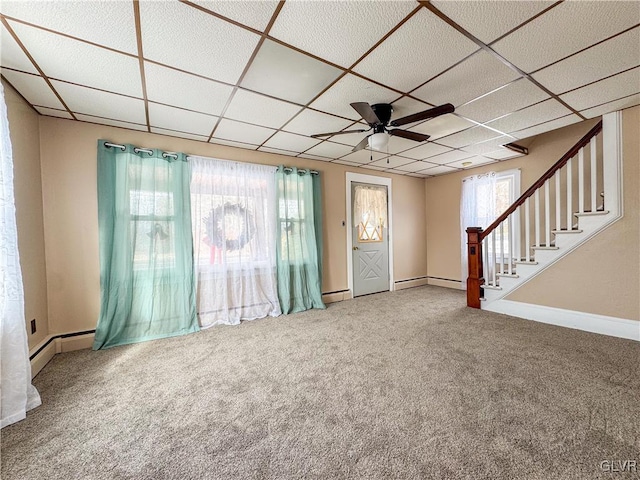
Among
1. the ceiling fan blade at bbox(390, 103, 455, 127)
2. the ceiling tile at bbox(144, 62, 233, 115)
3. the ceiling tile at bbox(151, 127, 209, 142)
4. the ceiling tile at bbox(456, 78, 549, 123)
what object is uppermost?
the ceiling tile at bbox(151, 127, 209, 142)

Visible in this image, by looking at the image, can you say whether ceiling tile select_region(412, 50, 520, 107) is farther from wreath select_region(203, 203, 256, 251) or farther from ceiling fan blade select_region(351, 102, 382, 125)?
wreath select_region(203, 203, 256, 251)

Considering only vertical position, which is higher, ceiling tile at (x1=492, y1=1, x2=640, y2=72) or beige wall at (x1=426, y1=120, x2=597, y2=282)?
ceiling tile at (x1=492, y1=1, x2=640, y2=72)

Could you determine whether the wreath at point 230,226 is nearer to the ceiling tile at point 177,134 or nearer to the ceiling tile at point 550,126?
the ceiling tile at point 177,134

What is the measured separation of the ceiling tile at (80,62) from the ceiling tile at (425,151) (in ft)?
11.2

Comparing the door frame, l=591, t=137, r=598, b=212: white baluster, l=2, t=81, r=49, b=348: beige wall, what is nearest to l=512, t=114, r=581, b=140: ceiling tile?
l=591, t=137, r=598, b=212: white baluster

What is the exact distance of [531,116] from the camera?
287cm

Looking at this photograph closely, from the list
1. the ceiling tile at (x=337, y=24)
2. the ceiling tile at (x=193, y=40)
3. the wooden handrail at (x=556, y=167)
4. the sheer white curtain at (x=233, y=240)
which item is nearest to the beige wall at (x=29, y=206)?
the sheer white curtain at (x=233, y=240)

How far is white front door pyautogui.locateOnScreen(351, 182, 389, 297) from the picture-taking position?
15.9 ft

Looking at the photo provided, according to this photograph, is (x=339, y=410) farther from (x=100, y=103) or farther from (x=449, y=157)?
(x=449, y=157)

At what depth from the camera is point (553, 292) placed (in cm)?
327

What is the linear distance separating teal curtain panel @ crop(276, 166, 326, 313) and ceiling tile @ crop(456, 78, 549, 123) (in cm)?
233

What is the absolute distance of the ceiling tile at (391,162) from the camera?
4.26 metres

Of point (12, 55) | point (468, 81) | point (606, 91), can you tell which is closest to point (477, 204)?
point (606, 91)

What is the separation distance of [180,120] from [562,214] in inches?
213
